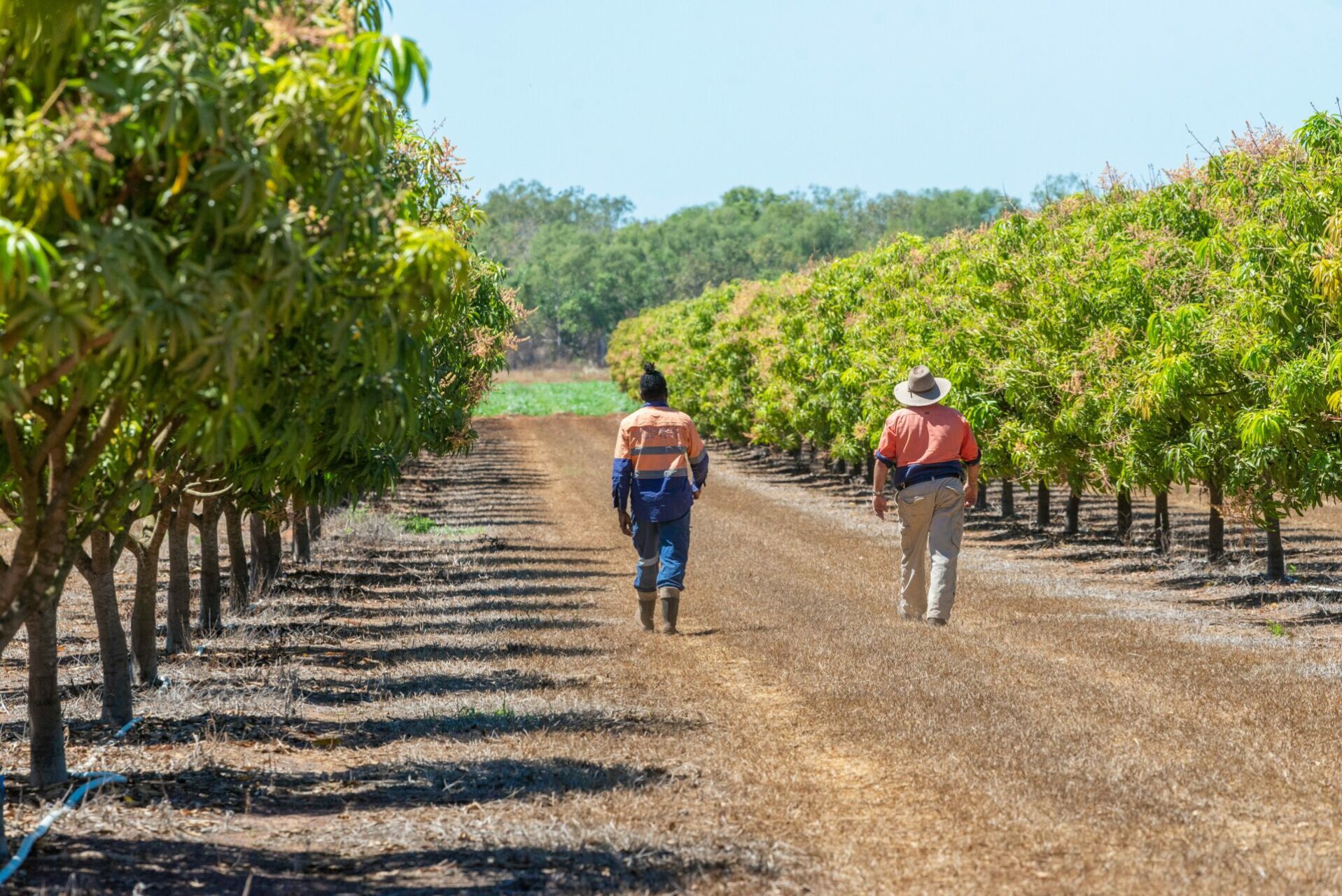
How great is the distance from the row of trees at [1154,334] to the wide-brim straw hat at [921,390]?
101 inches

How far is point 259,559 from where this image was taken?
1681cm

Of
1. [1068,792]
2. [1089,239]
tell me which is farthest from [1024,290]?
[1068,792]

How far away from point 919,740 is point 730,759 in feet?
3.31

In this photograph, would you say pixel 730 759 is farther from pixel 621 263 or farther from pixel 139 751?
pixel 621 263

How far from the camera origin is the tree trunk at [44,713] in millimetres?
7320

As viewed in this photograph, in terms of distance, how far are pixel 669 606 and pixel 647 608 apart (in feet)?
1.15

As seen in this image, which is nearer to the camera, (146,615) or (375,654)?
(146,615)

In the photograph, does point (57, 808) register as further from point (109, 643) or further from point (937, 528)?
point (937, 528)

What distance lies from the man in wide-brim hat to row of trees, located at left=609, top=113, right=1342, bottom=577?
7.93ft

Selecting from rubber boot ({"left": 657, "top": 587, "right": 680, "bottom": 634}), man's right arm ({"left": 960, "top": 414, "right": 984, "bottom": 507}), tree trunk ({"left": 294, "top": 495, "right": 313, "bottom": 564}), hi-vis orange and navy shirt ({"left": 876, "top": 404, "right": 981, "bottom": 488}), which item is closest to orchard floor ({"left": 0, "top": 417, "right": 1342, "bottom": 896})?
rubber boot ({"left": 657, "top": 587, "right": 680, "bottom": 634})

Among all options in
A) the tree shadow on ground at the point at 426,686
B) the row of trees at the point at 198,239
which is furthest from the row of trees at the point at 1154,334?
the row of trees at the point at 198,239

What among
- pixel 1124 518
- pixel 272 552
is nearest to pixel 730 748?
pixel 272 552

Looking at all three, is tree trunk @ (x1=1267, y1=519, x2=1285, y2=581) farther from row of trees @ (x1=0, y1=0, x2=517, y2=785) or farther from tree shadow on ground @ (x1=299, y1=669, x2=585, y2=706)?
row of trees @ (x1=0, y1=0, x2=517, y2=785)

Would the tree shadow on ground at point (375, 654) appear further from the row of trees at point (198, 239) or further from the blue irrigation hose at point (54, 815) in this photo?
the row of trees at point (198, 239)
